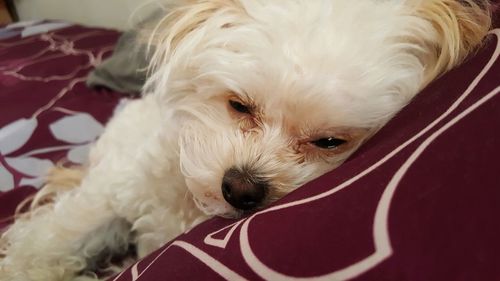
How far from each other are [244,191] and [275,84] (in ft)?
0.53

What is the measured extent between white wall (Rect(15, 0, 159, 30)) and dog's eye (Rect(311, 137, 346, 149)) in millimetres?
1802

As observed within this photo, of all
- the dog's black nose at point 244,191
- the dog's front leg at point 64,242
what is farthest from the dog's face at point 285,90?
the dog's front leg at point 64,242

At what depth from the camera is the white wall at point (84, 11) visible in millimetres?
2642

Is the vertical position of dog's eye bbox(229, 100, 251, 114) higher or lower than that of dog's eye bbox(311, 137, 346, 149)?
higher

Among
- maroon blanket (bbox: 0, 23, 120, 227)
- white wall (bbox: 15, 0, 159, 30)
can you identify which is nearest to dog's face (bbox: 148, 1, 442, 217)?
maroon blanket (bbox: 0, 23, 120, 227)

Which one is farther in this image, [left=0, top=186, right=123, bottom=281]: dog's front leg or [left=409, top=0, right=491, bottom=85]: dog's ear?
[left=0, top=186, right=123, bottom=281]: dog's front leg

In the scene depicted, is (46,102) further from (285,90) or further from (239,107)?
(285,90)

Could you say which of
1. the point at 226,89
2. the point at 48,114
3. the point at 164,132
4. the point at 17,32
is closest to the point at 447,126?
the point at 226,89

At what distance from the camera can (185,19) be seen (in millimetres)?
898

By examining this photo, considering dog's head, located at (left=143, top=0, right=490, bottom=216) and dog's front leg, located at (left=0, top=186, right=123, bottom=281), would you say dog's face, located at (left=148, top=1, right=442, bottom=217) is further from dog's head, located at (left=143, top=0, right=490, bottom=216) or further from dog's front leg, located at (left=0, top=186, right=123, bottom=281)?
dog's front leg, located at (left=0, top=186, right=123, bottom=281)

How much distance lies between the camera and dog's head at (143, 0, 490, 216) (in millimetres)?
749

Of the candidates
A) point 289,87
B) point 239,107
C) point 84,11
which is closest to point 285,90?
point 289,87

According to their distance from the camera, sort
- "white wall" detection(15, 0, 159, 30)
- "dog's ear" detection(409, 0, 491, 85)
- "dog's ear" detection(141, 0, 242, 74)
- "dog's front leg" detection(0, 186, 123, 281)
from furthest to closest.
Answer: "white wall" detection(15, 0, 159, 30), "dog's front leg" detection(0, 186, 123, 281), "dog's ear" detection(141, 0, 242, 74), "dog's ear" detection(409, 0, 491, 85)

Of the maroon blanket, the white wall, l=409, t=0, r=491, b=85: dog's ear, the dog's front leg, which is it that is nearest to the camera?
l=409, t=0, r=491, b=85: dog's ear
